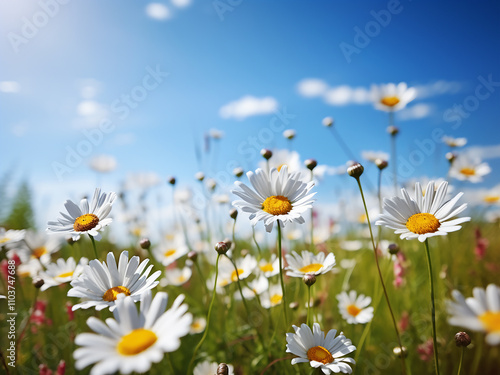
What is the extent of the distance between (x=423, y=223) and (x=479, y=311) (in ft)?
1.43

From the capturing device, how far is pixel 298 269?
151cm

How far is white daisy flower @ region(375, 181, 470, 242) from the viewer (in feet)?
3.65

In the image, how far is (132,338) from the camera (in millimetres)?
817

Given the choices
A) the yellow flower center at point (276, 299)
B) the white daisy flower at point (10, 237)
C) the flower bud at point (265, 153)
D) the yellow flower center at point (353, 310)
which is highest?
the flower bud at point (265, 153)

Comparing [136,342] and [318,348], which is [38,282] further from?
[318,348]

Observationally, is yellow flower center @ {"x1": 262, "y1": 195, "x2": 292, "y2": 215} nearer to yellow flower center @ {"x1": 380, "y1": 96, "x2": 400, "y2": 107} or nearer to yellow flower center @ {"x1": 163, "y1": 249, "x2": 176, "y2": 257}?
yellow flower center @ {"x1": 163, "y1": 249, "x2": 176, "y2": 257}

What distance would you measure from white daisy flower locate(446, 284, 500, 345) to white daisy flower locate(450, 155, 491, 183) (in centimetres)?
204

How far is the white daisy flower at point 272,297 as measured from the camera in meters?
1.73

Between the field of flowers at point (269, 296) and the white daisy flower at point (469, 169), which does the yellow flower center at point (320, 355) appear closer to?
the field of flowers at point (269, 296)

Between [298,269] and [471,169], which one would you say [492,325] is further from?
[471,169]

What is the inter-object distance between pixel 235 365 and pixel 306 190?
1.08 metres

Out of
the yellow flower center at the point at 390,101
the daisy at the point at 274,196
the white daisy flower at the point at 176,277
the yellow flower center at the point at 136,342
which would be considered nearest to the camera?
Answer: the yellow flower center at the point at 136,342

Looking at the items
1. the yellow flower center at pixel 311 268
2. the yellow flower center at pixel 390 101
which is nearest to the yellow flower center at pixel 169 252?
the yellow flower center at pixel 311 268

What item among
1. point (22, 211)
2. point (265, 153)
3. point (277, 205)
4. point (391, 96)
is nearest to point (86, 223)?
point (277, 205)
